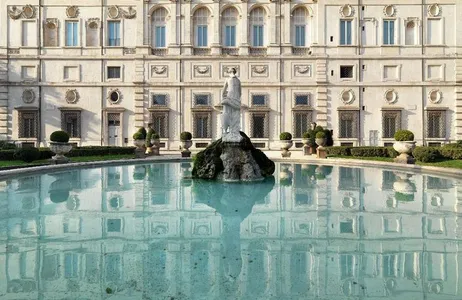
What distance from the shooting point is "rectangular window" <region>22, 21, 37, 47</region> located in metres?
32.5

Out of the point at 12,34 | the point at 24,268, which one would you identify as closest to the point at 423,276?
the point at 24,268

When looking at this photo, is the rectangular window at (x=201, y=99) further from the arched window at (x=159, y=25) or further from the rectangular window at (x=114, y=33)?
the rectangular window at (x=114, y=33)

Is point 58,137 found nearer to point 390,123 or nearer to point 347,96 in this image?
point 347,96

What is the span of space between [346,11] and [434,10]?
287 inches

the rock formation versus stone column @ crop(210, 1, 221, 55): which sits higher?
stone column @ crop(210, 1, 221, 55)

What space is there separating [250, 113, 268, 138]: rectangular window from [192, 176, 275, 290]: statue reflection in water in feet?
61.3

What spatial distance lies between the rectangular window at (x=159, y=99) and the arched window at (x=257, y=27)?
28.3 ft

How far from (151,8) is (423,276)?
3226 centimetres

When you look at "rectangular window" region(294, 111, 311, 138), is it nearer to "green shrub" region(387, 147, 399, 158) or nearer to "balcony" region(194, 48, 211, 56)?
"balcony" region(194, 48, 211, 56)

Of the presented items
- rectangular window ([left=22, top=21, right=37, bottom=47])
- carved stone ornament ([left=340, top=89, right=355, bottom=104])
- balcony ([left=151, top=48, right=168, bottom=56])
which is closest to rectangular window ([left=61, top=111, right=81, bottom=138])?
rectangular window ([left=22, top=21, right=37, bottom=47])

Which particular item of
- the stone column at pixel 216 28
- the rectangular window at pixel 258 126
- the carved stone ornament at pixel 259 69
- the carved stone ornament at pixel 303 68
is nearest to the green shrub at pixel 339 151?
the rectangular window at pixel 258 126

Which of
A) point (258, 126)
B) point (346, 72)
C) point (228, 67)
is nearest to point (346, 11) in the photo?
point (346, 72)

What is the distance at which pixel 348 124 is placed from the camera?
31.9 meters

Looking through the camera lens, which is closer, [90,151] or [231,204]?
[231,204]
